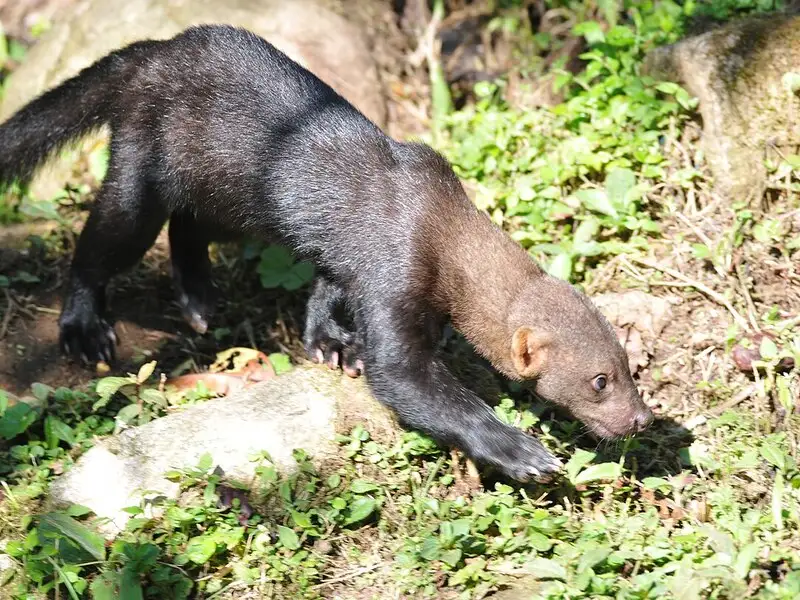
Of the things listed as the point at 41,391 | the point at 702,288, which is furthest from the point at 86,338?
the point at 702,288

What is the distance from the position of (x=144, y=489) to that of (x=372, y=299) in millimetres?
1626

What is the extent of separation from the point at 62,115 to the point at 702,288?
14.5 ft

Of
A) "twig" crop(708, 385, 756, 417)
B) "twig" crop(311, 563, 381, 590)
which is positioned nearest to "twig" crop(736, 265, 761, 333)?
"twig" crop(708, 385, 756, 417)

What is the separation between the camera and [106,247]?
261 inches

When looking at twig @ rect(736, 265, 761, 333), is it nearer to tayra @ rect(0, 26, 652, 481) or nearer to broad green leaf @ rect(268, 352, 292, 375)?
tayra @ rect(0, 26, 652, 481)

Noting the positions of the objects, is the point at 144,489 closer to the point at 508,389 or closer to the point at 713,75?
the point at 508,389

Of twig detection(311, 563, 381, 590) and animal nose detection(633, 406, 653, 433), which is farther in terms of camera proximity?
animal nose detection(633, 406, 653, 433)

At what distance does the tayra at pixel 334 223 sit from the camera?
547cm

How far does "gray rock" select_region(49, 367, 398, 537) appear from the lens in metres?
5.27

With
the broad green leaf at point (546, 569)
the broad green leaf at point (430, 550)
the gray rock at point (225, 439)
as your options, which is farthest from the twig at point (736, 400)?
the broad green leaf at point (430, 550)

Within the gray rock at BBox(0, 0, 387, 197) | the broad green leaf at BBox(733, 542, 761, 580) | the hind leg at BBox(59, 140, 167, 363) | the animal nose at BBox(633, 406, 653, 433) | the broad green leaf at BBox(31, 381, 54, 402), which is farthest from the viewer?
the gray rock at BBox(0, 0, 387, 197)

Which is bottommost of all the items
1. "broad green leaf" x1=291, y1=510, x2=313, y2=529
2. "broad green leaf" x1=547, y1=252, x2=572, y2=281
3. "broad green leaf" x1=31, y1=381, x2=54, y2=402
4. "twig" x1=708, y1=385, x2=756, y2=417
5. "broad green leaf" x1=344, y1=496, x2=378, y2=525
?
"broad green leaf" x1=31, y1=381, x2=54, y2=402

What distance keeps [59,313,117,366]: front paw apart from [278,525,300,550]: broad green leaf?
7.75 ft

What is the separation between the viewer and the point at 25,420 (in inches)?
229
